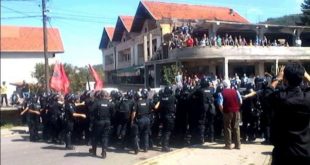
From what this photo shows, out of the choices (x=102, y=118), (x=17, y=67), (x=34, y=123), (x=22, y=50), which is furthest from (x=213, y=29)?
(x=102, y=118)

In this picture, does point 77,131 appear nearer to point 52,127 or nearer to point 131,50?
point 52,127

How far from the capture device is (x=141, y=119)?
38.9 feet

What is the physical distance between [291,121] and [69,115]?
31.4 feet

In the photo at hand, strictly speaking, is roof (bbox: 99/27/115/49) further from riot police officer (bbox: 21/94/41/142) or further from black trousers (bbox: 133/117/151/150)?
black trousers (bbox: 133/117/151/150)

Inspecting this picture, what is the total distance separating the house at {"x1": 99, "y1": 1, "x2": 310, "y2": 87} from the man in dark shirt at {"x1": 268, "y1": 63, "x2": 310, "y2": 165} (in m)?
16.5

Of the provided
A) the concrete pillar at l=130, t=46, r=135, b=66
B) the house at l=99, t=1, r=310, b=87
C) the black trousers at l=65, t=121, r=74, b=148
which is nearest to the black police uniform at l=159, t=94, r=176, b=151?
the black trousers at l=65, t=121, r=74, b=148

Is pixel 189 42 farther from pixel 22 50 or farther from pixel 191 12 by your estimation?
pixel 22 50

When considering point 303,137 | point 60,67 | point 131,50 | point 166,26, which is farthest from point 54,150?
point 131,50

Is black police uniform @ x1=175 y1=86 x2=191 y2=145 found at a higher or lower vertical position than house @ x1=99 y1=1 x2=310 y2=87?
lower

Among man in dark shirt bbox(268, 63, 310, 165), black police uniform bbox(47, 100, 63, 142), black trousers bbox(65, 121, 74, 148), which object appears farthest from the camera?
black police uniform bbox(47, 100, 63, 142)

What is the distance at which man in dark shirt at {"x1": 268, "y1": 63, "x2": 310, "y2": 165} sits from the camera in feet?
13.6

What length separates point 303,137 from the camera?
416 centimetres

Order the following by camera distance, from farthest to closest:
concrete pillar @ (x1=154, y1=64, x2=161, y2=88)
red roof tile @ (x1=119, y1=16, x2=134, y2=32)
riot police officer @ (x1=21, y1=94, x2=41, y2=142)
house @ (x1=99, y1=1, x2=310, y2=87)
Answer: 1. red roof tile @ (x1=119, y1=16, x2=134, y2=32)
2. concrete pillar @ (x1=154, y1=64, x2=161, y2=88)
3. house @ (x1=99, y1=1, x2=310, y2=87)
4. riot police officer @ (x1=21, y1=94, x2=41, y2=142)

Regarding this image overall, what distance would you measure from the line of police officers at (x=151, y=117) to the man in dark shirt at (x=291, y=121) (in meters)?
7.05
